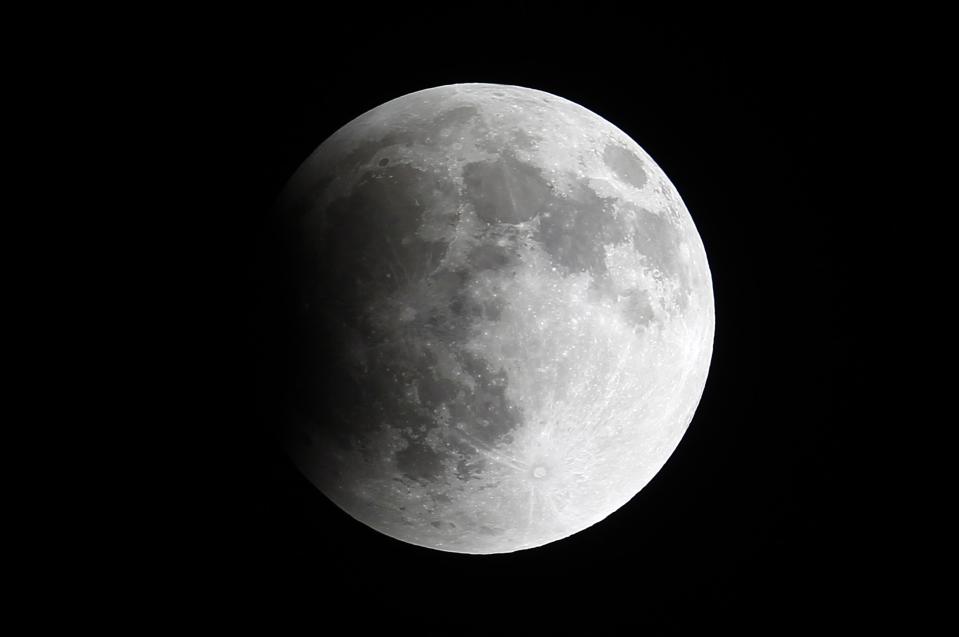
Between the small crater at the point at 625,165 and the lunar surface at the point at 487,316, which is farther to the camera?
the small crater at the point at 625,165

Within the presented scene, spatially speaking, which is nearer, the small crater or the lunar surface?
the lunar surface

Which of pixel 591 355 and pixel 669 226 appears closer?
pixel 591 355

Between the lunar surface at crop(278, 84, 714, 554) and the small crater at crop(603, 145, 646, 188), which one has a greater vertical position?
the small crater at crop(603, 145, 646, 188)

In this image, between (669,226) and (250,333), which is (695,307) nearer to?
(669,226)

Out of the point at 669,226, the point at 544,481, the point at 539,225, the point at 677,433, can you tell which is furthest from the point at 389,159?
the point at 677,433

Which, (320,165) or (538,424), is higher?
(320,165)

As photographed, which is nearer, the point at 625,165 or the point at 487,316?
the point at 487,316

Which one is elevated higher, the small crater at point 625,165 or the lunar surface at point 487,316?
the small crater at point 625,165

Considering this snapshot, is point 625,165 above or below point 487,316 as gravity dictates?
above
